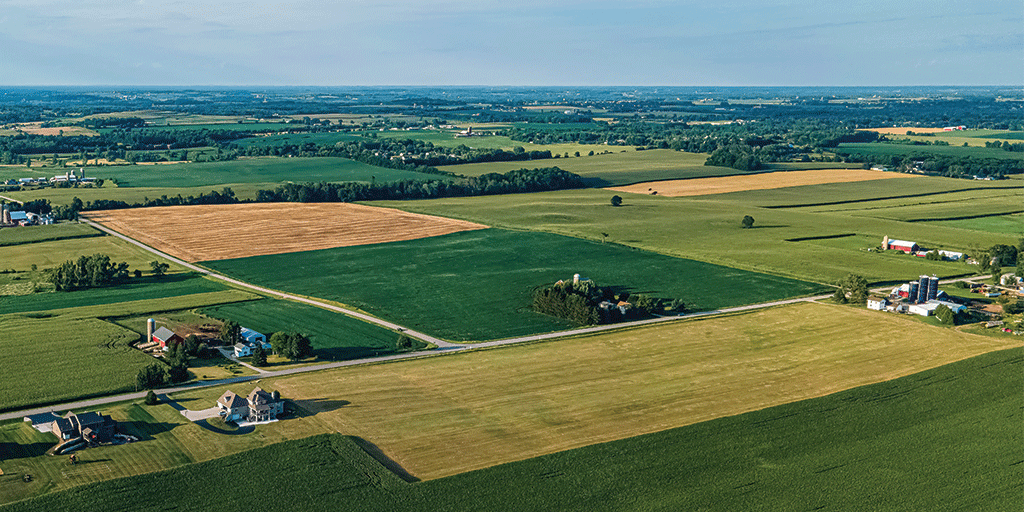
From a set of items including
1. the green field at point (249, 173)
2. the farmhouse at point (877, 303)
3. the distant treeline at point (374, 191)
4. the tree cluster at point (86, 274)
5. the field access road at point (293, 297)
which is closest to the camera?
the field access road at point (293, 297)

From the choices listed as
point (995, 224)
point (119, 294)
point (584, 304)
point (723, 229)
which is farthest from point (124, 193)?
point (995, 224)

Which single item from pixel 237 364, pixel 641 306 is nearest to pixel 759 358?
pixel 641 306

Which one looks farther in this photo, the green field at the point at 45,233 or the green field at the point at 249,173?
the green field at the point at 249,173

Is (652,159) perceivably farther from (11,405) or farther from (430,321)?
(11,405)

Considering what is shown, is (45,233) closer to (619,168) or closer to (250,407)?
(250,407)

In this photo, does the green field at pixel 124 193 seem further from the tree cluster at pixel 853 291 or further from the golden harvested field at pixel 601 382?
the tree cluster at pixel 853 291

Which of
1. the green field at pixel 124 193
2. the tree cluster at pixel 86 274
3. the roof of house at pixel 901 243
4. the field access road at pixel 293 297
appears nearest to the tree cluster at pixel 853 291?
the roof of house at pixel 901 243
